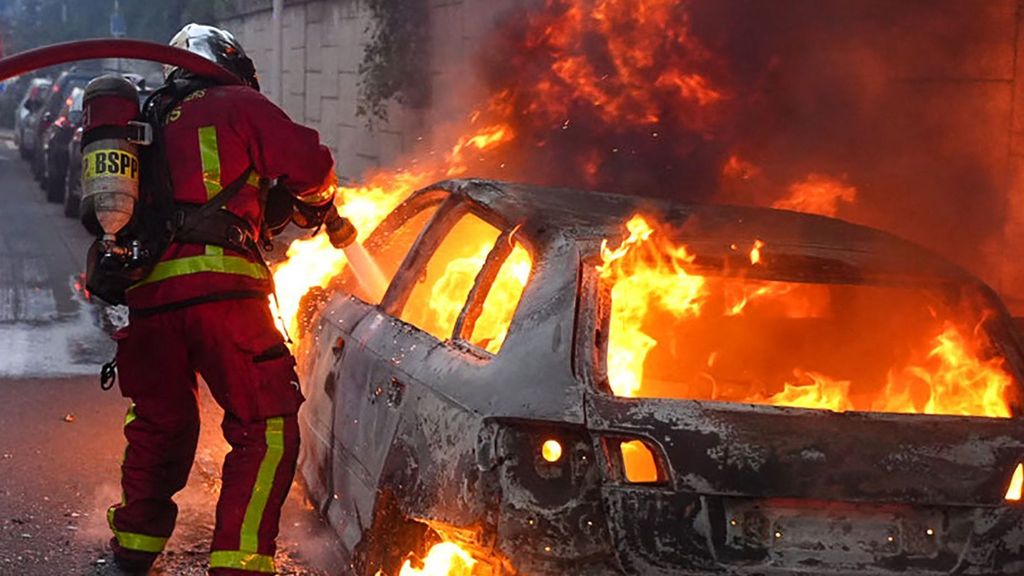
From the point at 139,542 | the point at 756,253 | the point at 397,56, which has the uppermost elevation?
the point at 397,56

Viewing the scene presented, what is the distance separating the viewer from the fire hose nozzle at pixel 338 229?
480 cm

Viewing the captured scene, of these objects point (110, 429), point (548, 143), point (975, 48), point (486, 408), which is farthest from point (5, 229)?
point (486, 408)

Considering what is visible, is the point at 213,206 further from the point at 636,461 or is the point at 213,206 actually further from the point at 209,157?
the point at 636,461

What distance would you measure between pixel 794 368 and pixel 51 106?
16.5 meters

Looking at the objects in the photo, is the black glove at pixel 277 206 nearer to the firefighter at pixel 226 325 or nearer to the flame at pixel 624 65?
the firefighter at pixel 226 325

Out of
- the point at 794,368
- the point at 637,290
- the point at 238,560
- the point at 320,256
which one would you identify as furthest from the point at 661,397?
the point at 320,256

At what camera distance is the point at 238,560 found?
4.07 m

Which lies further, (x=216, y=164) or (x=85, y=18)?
(x=85, y=18)

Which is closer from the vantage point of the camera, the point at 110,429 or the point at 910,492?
the point at 910,492

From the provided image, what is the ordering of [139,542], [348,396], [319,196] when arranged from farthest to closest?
[319,196]
[139,542]
[348,396]

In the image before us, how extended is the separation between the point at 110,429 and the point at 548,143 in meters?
4.76

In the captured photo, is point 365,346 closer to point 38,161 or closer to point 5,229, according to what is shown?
point 5,229

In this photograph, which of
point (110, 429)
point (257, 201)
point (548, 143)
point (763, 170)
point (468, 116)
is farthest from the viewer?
point (468, 116)

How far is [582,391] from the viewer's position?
10.5ft
